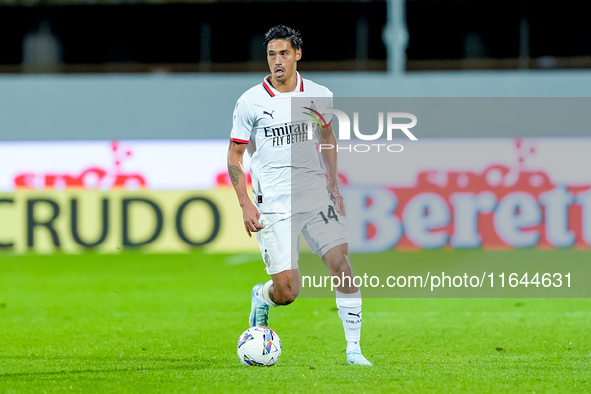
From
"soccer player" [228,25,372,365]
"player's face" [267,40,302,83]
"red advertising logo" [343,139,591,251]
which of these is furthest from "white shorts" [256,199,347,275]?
"red advertising logo" [343,139,591,251]

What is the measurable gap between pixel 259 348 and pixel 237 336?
168 cm

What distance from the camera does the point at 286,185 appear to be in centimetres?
591

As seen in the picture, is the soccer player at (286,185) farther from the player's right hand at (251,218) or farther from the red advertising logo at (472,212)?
the red advertising logo at (472,212)

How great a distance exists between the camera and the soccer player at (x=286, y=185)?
5852 millimetres

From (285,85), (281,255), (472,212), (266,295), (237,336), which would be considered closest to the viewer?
(281,255)

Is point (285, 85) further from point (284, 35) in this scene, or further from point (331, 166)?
point (331, 166)

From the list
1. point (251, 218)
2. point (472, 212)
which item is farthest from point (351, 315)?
point (472, 212)

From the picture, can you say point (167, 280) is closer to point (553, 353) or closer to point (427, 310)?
point (427, 310)

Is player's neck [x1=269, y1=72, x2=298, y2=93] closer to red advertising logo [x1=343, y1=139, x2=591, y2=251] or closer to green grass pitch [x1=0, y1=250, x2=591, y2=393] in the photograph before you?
green grass pitch [x1=0, y1=250, x2=591, y2=393]

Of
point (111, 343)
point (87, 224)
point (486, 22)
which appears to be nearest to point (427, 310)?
point (111, 343)

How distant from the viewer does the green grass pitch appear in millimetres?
5520

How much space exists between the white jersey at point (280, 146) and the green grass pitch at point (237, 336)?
3.47ft

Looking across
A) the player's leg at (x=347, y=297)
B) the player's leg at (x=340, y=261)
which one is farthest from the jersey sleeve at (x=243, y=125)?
the player's leg at (x=347, y=297)

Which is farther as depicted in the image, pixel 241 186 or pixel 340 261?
pixel 241 186
